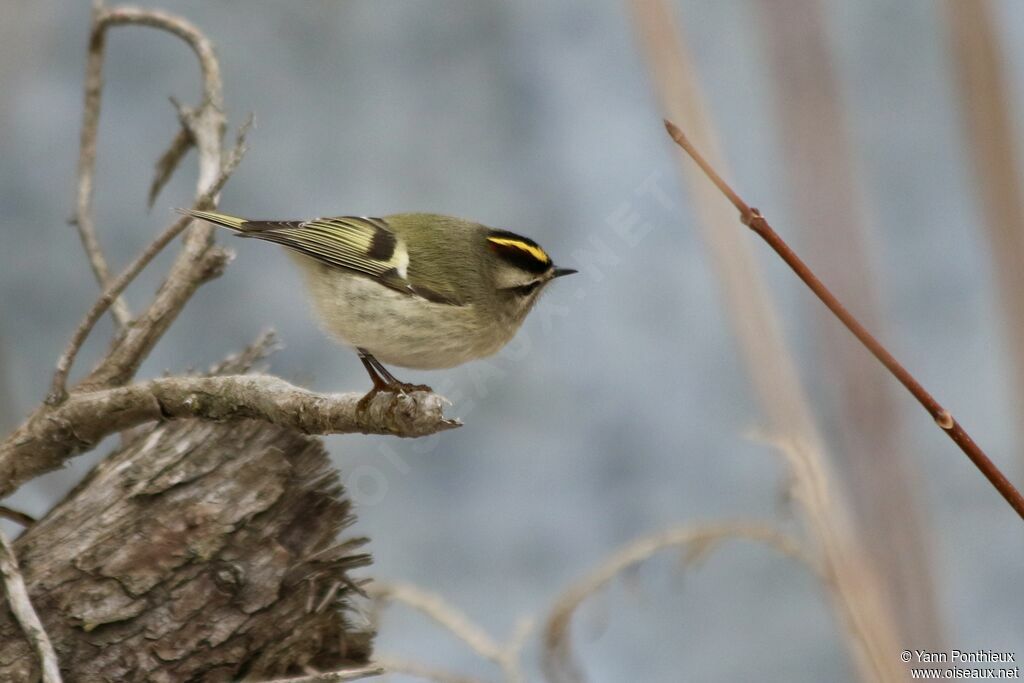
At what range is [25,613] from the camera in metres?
1.67

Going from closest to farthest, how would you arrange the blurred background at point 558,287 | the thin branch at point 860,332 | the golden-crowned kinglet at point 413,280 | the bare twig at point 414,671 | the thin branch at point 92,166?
the thin branch at point 860,332 → the bare twig at point 414,671 → the golden-crowned kinglet at point 413,280 → the thin branch at point 92,166 → the blurred background at point 558,287

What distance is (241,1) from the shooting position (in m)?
3.77

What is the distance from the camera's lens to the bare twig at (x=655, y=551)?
6.23 feet

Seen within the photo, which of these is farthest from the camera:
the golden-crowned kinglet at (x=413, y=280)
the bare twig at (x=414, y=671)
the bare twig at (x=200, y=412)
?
the golden-crowned kinglet at (x=413, y=280)

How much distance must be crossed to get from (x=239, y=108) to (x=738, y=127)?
1709 millimetres

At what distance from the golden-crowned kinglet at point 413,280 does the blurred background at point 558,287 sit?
83 centimetres

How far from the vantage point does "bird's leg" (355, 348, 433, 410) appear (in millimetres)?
1787

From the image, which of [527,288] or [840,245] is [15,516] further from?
[840,245]

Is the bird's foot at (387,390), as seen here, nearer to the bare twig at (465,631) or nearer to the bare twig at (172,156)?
the bare twig at (465,631)

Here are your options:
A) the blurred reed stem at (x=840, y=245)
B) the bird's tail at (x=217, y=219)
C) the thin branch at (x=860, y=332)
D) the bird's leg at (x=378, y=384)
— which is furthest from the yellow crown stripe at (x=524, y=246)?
the thin branch at (x=860, y=332)

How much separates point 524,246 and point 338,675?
1096 mm

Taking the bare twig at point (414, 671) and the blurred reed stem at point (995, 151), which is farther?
the bare twig at point (414, 671)

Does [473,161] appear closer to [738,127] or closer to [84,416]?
[738,127]

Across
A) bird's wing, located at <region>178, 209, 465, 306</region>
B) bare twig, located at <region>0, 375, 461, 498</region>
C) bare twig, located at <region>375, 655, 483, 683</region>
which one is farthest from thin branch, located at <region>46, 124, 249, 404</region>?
bare twig, located at <region>375, 655, 483, 683</region>
